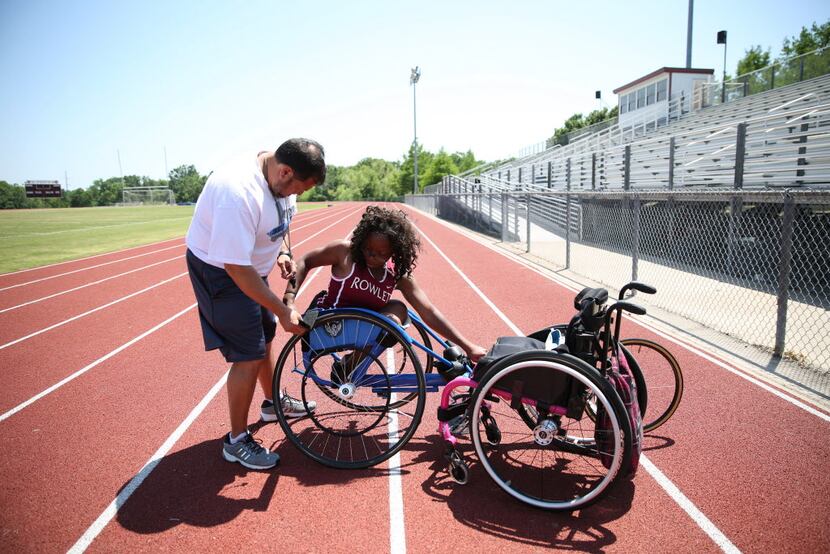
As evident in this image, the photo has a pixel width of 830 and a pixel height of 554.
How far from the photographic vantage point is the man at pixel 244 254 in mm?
2756

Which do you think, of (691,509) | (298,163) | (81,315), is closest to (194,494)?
(298,163)

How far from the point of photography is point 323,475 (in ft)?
10.4

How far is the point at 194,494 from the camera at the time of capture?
2969 millimetres

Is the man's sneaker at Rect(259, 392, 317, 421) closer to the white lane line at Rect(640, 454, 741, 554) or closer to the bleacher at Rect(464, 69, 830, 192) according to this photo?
the white lane line at Rect(640, 454, 741, 554)

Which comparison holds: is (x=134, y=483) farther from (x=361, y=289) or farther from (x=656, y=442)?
(x=656, y=442)

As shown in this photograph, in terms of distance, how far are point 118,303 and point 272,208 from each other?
690 cm

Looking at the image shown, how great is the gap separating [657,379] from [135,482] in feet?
12.6

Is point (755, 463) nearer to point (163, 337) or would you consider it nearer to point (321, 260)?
point (321, 260)

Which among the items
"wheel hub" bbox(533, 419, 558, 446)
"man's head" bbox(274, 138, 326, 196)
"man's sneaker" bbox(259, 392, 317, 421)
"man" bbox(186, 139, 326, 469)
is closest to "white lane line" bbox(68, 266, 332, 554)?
"man" bbox(186, 139, 326, 469)

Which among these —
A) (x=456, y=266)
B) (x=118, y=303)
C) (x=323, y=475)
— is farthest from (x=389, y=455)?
(x=456, y=266)

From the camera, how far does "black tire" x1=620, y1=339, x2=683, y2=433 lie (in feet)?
11.0

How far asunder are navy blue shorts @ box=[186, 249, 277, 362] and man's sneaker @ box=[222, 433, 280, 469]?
0.59 m

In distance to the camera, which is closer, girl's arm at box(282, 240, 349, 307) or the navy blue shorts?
the navy blue shorts

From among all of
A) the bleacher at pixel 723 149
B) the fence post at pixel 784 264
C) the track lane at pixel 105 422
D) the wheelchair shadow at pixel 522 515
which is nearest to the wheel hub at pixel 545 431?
the wheelchair shadow at pixel 522 515
